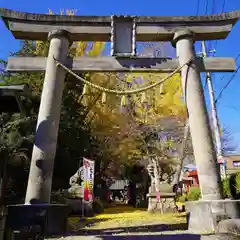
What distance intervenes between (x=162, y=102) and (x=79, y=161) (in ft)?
22.2

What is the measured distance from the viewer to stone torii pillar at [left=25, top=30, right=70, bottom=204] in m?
6.05

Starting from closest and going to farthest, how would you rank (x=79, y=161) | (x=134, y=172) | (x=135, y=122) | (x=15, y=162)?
(x=15, y=162) < (x=79, y=161) < (x=135, y=122) < (x=134, y=172)

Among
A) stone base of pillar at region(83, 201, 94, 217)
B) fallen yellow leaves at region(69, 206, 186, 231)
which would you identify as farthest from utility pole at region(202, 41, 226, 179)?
stone base of pillar at region(83, 201, 94, 217)

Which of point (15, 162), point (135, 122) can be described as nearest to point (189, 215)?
point (15, 162)

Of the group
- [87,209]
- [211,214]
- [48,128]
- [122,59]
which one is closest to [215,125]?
[87,209]

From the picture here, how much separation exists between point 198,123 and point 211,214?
2269 millimetres

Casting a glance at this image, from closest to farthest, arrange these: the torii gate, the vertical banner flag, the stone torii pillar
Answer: the stone torii pillar
the torii gate
the vertical banner flag

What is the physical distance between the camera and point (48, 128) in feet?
21.2

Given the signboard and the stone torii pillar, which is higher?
the signboard

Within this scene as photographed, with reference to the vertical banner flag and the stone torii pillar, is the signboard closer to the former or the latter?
the vertical banner flag

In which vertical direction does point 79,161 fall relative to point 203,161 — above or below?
above

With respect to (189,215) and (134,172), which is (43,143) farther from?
(134,172)

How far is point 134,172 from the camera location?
69.9 feet

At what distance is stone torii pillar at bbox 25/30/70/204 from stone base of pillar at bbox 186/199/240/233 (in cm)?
358
